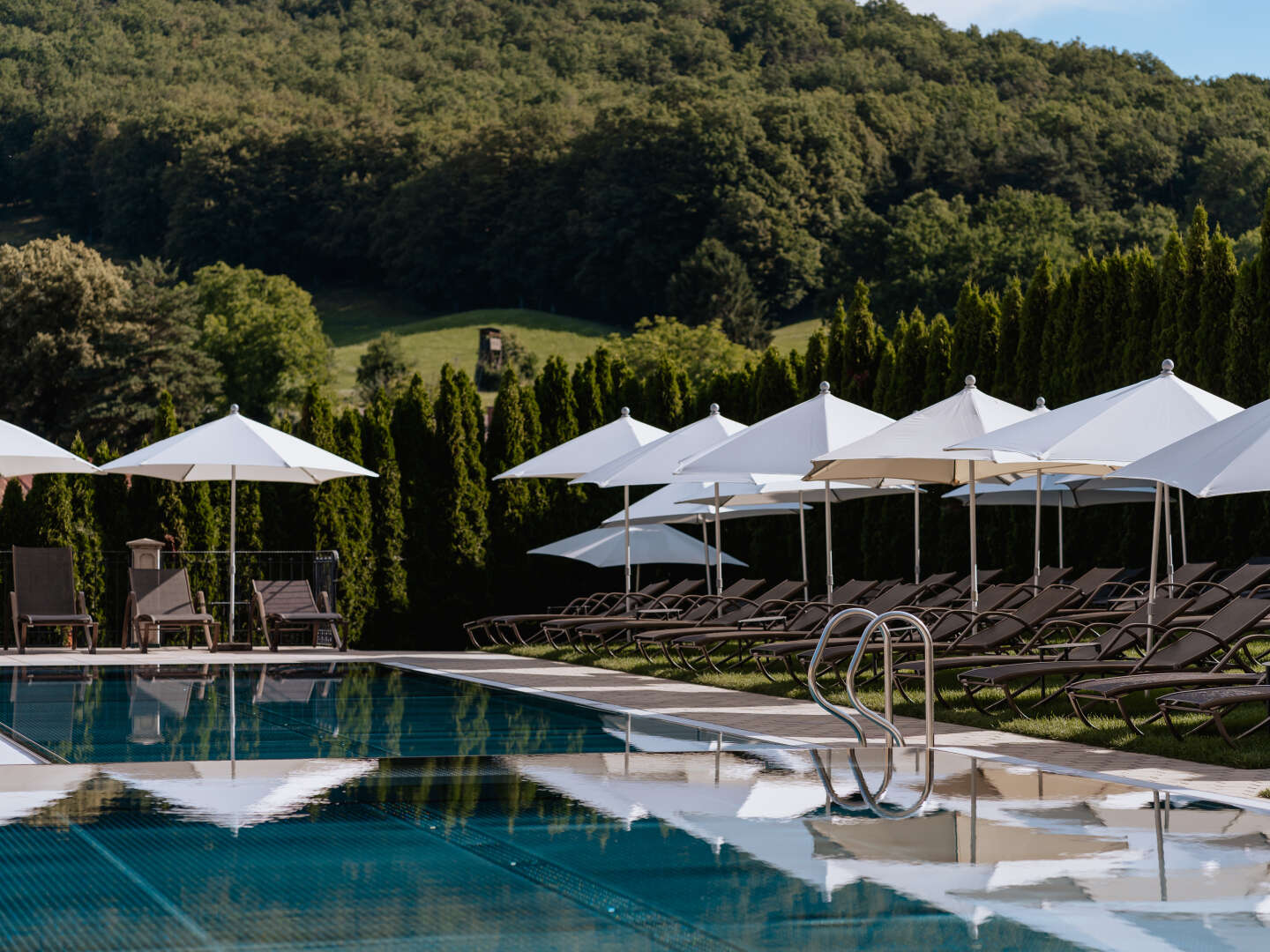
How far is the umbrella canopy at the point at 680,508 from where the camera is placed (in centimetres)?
1681

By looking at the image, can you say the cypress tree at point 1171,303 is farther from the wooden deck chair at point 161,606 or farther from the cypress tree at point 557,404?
the wooden deck chair at point 161,606

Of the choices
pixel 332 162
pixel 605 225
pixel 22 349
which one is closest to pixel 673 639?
pixel 22 349

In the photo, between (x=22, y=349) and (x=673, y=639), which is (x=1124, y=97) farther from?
(x=673, y=639)

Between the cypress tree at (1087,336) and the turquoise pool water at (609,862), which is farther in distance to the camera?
the cypress tree at (1087,336)

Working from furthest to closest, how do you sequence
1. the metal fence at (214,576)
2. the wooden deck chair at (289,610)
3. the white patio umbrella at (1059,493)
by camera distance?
the metal fence at (214,576)
the wooden deck chair at (289,610)
the white patio umbrella at (1059,493)

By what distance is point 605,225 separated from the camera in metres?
72.0

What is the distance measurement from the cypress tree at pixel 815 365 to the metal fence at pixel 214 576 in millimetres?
6481

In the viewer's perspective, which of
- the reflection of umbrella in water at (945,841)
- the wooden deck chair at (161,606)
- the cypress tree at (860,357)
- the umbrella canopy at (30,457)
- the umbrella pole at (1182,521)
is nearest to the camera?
the reflection of umbrella in water at (945,841)

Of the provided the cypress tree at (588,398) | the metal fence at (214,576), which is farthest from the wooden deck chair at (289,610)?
Answer: the cypress tree at (588,398)

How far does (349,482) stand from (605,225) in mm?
54521

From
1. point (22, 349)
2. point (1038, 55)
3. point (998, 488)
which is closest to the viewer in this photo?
point (998, 488)

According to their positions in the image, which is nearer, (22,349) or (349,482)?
(349,482)

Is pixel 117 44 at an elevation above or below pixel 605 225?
above

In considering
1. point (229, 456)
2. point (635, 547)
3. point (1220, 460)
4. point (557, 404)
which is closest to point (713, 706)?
point (1220, 460)
